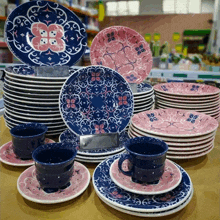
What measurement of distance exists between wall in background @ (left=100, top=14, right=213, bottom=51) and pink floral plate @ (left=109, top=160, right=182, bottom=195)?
30.1 feet

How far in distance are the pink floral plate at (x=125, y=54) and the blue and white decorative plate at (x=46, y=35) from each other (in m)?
0.12

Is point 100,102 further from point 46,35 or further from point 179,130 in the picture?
point 46,35

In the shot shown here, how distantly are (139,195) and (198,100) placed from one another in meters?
0.70

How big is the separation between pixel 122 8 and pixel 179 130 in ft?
31.5

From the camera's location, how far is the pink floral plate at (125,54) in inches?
49.7

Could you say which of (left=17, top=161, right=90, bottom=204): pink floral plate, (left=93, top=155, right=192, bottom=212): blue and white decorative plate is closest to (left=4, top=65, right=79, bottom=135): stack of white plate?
(left=17, top=161, right=90, bottom=204): pink floral plate

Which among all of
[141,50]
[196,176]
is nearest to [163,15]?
[141,50]

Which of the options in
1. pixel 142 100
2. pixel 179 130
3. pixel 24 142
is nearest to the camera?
pixel 24 142

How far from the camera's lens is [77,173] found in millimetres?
759

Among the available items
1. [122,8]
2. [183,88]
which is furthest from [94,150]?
[122,8]

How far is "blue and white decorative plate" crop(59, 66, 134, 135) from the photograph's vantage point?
3.24 ft

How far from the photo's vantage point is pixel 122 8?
957cm

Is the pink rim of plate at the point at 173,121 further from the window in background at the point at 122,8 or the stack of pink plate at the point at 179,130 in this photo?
the window in background at the point at 122,8

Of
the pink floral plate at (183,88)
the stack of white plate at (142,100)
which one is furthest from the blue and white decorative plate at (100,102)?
the pink floral plate at (183,88)
